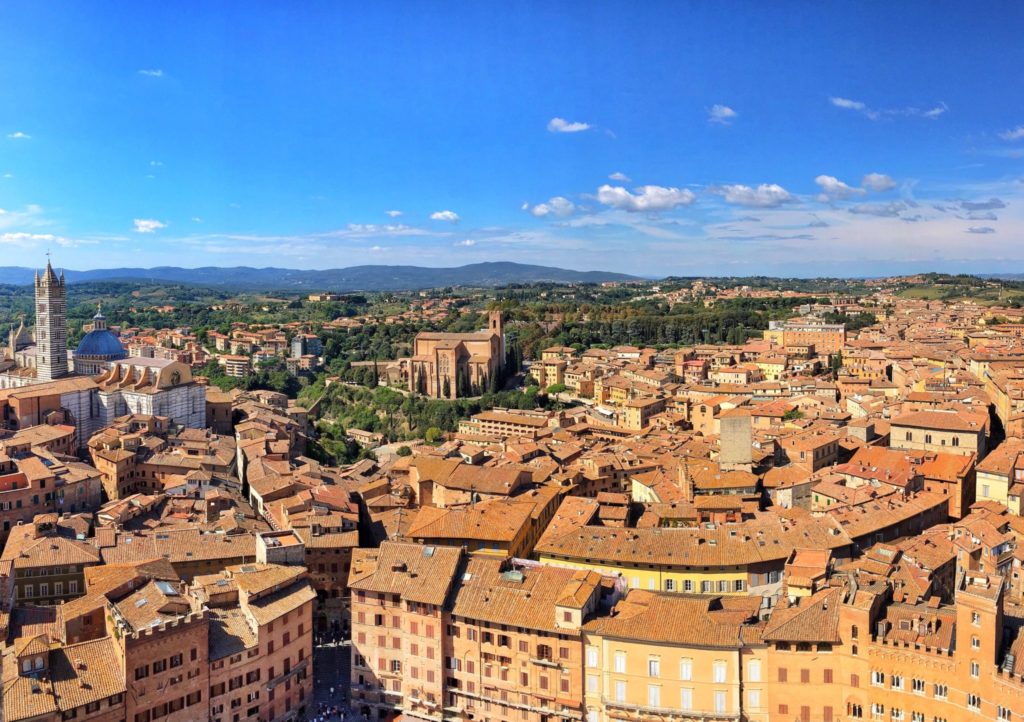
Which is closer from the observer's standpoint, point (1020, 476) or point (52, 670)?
point (52, 670)

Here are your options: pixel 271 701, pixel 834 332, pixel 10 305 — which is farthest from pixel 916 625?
pixel 10 305

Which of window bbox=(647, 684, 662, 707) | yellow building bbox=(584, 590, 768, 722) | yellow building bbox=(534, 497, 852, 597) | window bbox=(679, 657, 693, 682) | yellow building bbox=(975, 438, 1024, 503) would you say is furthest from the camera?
yellow building bbox=(975, 438, 1024, 503)

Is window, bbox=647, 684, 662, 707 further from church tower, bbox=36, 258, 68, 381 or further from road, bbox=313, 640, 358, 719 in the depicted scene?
church tower, bbox=36, 258, 68, 381

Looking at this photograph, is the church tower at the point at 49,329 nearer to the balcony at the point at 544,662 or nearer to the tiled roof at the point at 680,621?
the balcony at the point at 544,662

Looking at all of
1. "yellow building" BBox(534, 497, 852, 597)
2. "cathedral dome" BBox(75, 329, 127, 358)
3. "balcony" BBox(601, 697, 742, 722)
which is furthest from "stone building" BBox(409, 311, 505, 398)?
"balcony" BBox(601, 697, 742, 722)

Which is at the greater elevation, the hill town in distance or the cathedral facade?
the cathedral facade

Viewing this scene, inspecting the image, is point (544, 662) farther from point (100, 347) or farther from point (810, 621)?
point (100, 347)

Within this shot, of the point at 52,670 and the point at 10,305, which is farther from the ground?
the point at 10,305

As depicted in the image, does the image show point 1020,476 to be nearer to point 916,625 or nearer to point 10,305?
point 916,625
